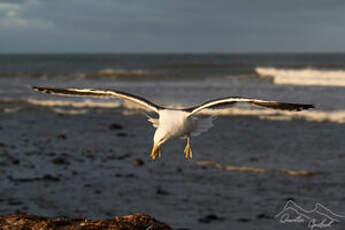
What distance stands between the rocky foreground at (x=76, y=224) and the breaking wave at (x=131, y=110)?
1125cm

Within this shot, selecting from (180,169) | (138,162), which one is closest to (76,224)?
(180,169)

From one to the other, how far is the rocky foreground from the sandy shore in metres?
3.24

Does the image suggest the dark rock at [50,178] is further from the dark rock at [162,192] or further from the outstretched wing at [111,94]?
the outstretched wing at [111,94]

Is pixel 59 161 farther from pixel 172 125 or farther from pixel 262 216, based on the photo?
pixel 172 125

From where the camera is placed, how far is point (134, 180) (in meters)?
11.1

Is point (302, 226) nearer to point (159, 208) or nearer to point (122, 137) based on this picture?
point (159, 208)

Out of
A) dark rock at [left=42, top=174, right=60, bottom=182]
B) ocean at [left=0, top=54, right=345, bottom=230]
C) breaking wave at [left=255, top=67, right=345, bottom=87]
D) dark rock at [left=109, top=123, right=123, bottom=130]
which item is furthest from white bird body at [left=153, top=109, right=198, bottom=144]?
breaking wave at [left=255, top=67, right=345, bottom=87]

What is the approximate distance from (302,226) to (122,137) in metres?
8.90

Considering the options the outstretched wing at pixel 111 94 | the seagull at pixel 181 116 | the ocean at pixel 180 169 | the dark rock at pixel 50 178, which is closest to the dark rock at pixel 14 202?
the ocean at pixel 180 169

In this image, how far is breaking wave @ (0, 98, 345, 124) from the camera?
19163mm

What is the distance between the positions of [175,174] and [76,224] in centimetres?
658

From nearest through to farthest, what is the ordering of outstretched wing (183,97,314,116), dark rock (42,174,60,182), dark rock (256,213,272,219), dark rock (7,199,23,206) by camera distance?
outstretched wing (183,97,314,116) < dark rock (256,213,272,219) < dark rock (7,199,23,206) < dark rock (42,174,60,182)

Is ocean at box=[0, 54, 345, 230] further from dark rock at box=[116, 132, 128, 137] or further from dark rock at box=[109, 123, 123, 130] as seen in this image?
dark rock at box=[116, 132, 128, 137]

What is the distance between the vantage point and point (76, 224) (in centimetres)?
497
